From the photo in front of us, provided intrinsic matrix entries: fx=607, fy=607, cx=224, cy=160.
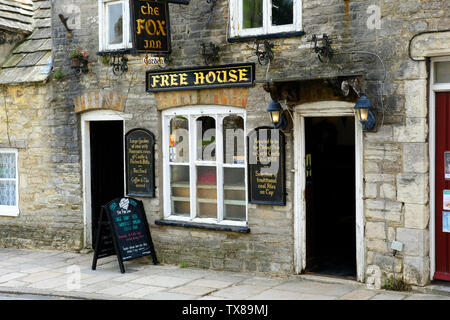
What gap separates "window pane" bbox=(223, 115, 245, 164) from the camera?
355 inches

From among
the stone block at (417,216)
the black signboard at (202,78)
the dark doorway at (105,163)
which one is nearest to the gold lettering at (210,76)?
the black signboard at (202,78)

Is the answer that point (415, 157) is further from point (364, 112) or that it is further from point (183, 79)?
point (183, 79)

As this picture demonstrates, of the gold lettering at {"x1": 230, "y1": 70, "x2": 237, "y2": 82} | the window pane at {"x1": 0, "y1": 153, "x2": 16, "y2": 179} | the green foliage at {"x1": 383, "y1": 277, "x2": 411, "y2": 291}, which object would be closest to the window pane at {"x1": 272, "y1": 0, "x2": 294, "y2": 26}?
the gold lettering at {"x1": 230, "y1": 70, "x2": 237, "y2": 82}

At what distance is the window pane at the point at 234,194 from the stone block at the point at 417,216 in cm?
252

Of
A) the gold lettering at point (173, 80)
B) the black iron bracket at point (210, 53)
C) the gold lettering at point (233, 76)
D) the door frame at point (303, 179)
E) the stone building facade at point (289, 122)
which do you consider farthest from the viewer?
the gold lettering at point (173, 80)

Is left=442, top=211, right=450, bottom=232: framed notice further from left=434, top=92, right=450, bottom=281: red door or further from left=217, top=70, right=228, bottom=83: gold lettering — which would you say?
left=217, top=70, right=228, bottom=83: gold lettering

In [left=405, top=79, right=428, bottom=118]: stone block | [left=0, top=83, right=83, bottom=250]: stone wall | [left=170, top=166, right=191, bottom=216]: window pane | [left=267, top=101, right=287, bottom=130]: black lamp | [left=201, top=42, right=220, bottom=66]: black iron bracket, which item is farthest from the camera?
[left=0, top=83, right=83, bottom=250]: stone wall

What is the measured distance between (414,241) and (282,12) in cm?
356

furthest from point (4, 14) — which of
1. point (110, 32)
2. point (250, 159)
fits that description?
point (250, 159)

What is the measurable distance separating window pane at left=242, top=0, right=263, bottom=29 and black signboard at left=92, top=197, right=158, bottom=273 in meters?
3.26

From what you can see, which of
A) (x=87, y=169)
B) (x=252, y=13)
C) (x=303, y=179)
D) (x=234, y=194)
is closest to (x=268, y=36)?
(x=252, y=13)

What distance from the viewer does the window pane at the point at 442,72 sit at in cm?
737

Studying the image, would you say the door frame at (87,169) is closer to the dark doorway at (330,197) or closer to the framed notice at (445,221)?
the dark doorway at (330,197)

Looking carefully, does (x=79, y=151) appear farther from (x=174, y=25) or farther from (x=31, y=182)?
(x=174, y=25)
